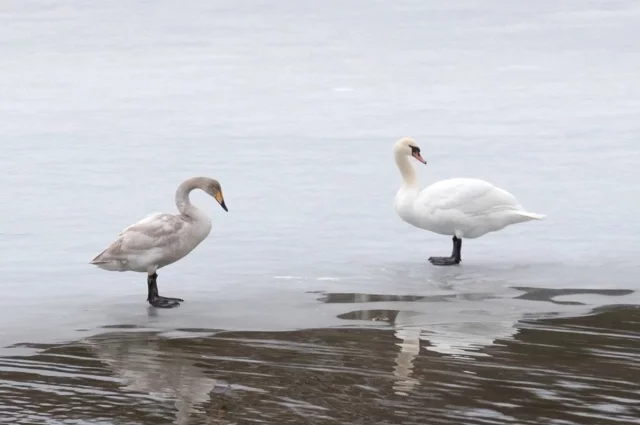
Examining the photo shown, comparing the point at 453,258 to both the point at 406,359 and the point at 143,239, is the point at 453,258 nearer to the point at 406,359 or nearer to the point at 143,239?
the point at 143,239

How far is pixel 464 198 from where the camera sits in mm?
10141

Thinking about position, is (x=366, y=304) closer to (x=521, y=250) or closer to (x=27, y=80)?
(x=521, y=250)

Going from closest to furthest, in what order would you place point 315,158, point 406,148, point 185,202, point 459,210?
point 185,202 → point 459,210 → point 406,148 → point 315,158

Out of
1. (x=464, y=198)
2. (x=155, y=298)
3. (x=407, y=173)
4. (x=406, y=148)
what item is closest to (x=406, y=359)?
(x=155, y=298)

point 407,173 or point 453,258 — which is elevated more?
point 407,173

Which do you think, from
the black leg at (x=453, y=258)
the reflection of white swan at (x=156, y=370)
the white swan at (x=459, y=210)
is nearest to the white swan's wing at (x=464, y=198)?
the white swan at (x=459, y=210)

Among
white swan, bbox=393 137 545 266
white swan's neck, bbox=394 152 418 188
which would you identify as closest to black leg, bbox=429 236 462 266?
white swan, bbox=393 137 545 266

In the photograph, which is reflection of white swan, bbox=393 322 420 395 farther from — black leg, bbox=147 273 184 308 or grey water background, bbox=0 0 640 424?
black leg, bbox=147 273 184 308

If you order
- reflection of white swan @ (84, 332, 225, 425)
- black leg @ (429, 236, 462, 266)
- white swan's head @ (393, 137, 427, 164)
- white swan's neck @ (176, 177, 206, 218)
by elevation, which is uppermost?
white swan's head @ (393, 137, 427, 164)

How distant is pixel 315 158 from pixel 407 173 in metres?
3.53

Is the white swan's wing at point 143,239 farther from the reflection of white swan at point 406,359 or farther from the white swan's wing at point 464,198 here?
the white swan's wing at point 464,198

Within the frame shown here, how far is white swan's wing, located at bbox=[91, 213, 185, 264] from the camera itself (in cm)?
879

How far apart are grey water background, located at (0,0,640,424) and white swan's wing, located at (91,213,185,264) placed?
341 millimetres

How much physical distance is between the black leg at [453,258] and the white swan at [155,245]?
1.91 metres
